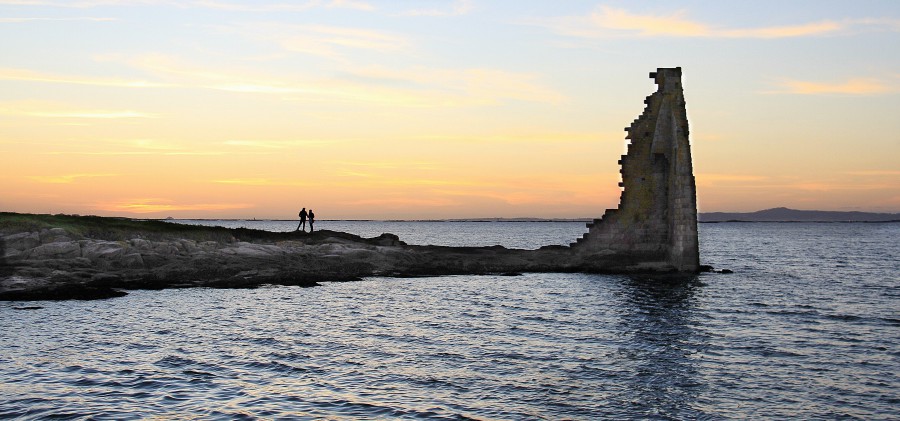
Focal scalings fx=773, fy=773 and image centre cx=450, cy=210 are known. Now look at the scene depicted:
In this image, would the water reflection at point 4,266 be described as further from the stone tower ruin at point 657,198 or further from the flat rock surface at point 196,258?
the stone tower ruin at point 657,198

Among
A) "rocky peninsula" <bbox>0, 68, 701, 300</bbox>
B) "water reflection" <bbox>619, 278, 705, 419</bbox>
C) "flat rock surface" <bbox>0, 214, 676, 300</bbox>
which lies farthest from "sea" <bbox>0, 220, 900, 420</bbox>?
"rocky peninsula" <bbox>0, 68, 701, 300</bbox>

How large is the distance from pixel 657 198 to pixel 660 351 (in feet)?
77.0

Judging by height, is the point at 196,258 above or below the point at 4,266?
above

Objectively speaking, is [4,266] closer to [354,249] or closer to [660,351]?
[354,249]

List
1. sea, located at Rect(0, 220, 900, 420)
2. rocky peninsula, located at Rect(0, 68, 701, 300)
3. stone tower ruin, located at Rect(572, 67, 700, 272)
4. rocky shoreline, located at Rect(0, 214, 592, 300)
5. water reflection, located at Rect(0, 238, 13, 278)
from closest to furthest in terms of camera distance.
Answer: sea, located at Rect(0, 220, 900, 420), water reflection, located at Rect(0, 238, 13, 278), rocky shoreline, located at Rect(0, 214, 592, 300), rocky peninsula, located at Rect(0, 68, 701, 300), stone tower ruin, located at Rect(572, 67, 700, 272)

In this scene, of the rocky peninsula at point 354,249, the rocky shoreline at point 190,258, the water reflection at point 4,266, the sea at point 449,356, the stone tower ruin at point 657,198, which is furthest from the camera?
the stone tower ruin at point 657,198

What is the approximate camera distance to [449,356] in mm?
21266

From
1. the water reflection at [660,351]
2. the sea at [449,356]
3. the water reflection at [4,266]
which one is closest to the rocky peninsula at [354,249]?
the water reflection at [4,266]

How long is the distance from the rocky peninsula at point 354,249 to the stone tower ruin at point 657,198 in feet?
0.19

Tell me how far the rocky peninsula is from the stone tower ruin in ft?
0.19

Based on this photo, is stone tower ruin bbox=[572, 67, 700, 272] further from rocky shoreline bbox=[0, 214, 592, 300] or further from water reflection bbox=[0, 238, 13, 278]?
water reflection bbox=[0, 238, 13, 278]

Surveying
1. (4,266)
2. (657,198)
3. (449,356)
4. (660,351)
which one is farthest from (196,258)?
(660,351)

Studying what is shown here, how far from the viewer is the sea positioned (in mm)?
15820

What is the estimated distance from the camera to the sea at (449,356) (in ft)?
51.9
